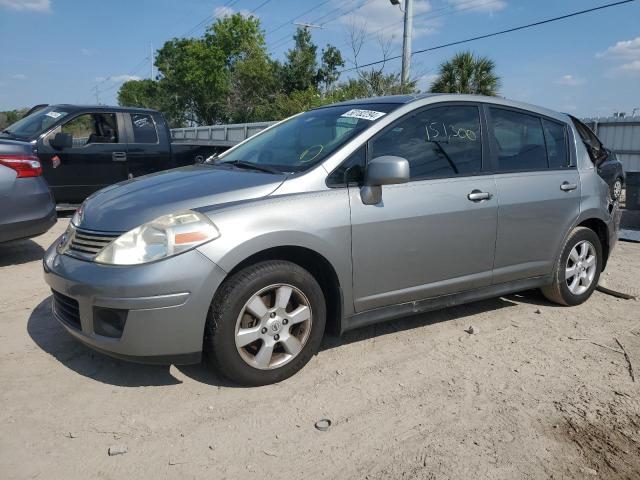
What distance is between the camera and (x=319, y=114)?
4.10m

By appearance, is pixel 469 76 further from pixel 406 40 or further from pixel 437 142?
pixel 437 142

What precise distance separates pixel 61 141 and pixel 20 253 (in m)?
2.25

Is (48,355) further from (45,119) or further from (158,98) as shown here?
(158,98)

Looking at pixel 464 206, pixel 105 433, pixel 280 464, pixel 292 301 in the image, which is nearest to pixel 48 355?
pixel 105 433

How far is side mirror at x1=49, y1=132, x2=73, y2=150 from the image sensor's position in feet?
25.3

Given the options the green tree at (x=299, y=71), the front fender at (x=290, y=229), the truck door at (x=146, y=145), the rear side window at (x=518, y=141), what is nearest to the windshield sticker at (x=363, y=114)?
the front fender at (x=290, y=229)

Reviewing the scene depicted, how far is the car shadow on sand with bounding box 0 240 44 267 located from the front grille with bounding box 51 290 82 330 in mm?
2847

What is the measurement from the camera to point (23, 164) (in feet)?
17.8

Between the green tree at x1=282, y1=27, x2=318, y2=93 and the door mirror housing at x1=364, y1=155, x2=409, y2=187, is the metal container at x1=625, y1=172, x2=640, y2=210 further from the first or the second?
the green tree at x1=282, y1=27, x2=318, y2=93

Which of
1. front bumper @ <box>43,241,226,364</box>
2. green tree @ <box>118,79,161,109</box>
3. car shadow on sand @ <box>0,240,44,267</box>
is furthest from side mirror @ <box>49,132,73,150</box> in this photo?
green tree @ <box>118,79,161,109</box>

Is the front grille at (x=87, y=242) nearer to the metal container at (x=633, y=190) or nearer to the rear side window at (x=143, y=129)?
the rear side window at (x=143, y=129)

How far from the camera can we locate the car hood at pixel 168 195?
2.96 meters

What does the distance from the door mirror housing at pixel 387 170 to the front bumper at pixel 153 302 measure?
1.08 metres

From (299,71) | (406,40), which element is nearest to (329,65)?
(299,71)
